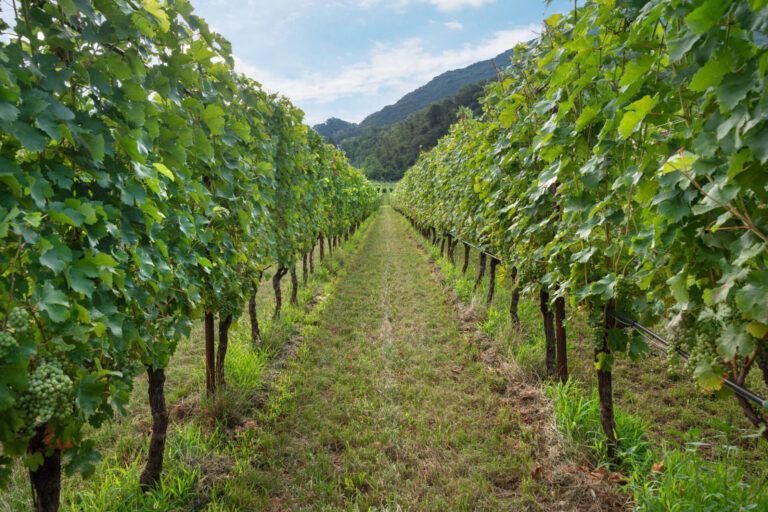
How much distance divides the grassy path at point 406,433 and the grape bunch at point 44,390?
211 cm

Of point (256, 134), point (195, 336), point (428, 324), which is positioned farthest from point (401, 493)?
point (195, 336)

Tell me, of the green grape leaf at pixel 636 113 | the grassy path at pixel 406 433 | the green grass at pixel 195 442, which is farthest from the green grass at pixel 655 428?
the green grass at pixel 195 442

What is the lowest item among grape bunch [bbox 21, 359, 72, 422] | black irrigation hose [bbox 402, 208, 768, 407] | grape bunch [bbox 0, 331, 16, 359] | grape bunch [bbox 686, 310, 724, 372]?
black irrigation hose [bbox 402, 208, 768, 407]

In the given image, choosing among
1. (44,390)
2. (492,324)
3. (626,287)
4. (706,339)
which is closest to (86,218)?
(44,390)

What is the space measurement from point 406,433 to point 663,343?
7.96 feet

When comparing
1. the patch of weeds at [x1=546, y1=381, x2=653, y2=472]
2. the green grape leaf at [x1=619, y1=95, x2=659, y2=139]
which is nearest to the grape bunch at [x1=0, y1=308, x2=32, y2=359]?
the green grape leaf at [x1=619, y1=95, x2=659, y2=139]

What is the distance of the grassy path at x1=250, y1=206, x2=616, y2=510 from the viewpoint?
2.82 metres

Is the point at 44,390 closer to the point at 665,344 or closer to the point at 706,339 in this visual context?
the point at 706,339

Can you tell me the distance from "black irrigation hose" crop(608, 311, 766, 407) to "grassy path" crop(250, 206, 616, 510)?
1.33m

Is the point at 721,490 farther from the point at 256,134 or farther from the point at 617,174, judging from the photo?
the point at 256,134

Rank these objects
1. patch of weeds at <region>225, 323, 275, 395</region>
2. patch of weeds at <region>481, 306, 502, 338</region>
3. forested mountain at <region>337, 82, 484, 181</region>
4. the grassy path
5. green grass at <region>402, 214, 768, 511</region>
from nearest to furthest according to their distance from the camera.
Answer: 1. green grass at <region>402, 214, 768, 511</region>
2. the grassy path
3. patch of weeds at <region>225, 323, 275, 395</region>
4. patch of weeds at <region>481, 306, 502, 338</region>
5. forested mountain at <region>337, 82, 484, 181</region>

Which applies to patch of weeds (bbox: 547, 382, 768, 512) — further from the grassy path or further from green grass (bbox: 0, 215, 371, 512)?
green grass (bbox: 0, 215, 371, 512)

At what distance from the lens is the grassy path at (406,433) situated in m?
2.82

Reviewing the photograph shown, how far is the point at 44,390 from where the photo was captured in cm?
122
